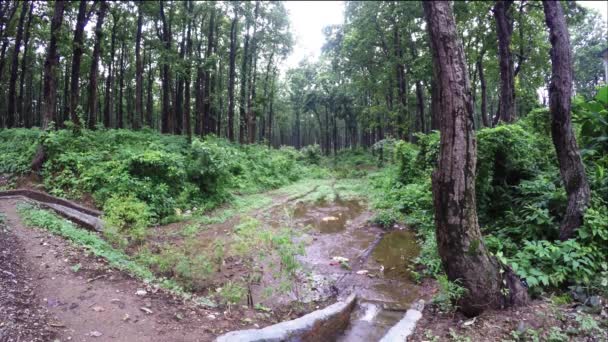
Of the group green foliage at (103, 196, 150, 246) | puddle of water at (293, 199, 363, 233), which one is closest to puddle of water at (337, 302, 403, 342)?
puddle of water at (293, 199, 363, 233)

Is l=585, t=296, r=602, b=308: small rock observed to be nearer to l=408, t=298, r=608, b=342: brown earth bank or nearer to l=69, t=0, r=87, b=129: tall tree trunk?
l=408, t=298, r=608, b=342: brown earth bank

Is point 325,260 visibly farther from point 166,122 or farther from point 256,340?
point 166,122

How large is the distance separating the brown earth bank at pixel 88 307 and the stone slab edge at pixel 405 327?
1.15 meters

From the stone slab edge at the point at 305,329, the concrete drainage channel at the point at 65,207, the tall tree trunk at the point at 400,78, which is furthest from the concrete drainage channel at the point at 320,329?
the tall tree trunk at the point at 400,78

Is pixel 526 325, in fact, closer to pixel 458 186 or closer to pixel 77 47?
pixel 458 186

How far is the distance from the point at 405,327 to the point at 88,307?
358cm

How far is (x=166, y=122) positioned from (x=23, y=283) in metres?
20.2

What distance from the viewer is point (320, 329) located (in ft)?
12.9

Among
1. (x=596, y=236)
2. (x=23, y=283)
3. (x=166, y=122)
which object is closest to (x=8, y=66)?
(x=166, y=122)

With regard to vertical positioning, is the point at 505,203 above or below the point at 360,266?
above

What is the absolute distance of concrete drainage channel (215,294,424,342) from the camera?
3497 millimetres

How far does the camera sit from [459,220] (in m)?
4.05

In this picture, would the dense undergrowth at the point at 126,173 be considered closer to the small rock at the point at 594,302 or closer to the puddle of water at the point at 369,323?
the puddle of water at the point at 369,323

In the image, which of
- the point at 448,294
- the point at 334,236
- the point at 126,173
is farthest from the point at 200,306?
the point at 126,173
